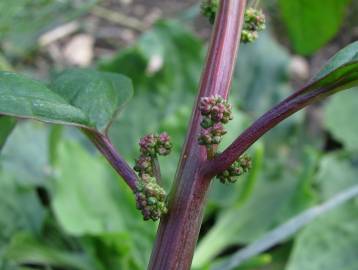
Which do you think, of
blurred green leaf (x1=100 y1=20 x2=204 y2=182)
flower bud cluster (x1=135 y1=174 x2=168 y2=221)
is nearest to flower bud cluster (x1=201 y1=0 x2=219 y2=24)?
flower bud cluster (x1=135 y1=174 x2=168 y2=221)

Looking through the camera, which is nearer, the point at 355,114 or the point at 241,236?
the point at 241,236

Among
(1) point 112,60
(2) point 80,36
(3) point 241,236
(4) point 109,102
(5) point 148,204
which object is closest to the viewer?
(5) point 148,204

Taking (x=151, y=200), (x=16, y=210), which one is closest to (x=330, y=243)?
(x=16, y=210)

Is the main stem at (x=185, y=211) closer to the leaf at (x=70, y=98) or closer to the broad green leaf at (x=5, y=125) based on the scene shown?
the leaf at (x=70, y=98)

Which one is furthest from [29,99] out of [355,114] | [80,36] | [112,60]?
[80,36]

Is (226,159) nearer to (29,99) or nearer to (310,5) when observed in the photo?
(29,99)

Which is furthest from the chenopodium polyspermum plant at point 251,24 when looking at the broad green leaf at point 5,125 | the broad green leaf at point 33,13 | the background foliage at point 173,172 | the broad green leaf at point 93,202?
the broad green leaf at point 33,13

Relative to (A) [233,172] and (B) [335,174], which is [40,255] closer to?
(B) [335,174]
